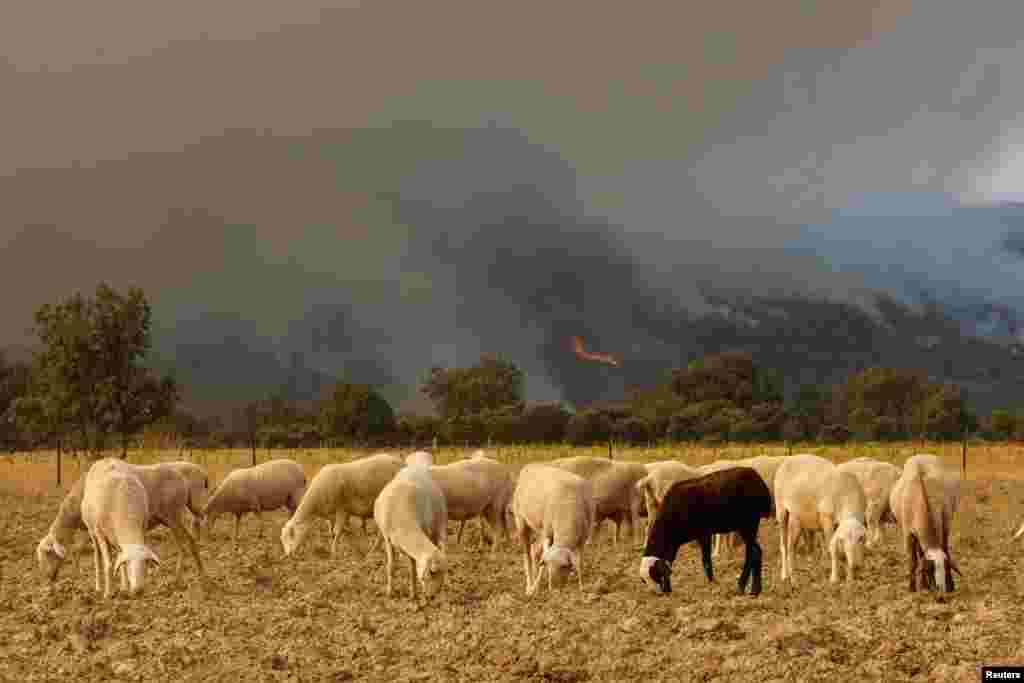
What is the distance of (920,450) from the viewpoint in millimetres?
52188

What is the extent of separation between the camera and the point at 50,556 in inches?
736

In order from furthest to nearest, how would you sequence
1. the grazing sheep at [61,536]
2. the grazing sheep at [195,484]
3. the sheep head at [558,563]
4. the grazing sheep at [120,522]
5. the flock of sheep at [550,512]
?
the grazing sheep at [195,484], the grazing sheep at [61,536], the grazing sheep at [120,522], the sheep head at [558,563], the flock of sheep at [550,512]

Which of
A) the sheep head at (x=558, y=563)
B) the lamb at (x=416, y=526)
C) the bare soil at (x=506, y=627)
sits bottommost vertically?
the bare soil at (x=506, y=627)

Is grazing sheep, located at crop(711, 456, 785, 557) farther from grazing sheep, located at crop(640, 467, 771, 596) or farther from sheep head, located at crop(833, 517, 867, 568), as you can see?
grazing sheep, located at crop(640, 467, 771, 596)

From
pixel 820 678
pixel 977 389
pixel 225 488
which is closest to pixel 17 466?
pixel 225 488

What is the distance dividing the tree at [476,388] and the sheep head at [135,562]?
273 feet

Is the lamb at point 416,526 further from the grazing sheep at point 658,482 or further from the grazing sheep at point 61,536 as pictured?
the grazing sheep at point 658,482

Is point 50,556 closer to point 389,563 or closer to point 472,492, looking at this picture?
point 389,563

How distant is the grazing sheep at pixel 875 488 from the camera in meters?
20.8

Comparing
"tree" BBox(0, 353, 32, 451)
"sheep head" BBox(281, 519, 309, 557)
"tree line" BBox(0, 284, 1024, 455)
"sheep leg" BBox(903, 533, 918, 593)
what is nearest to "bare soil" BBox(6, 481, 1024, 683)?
"sheep leg" BBox(903, 533, 918, 593)

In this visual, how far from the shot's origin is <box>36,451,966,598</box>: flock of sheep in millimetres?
15141

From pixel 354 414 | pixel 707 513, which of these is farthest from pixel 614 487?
pixel 354 414

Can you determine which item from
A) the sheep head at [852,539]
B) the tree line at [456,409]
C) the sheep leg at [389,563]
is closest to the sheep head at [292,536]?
the sheep leg at [389,563]

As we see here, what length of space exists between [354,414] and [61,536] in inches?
2831
